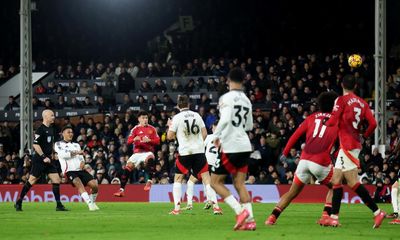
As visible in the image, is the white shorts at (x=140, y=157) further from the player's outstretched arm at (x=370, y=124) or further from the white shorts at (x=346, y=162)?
the player's outstretched arm at (x=370, y=124)

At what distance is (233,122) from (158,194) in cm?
1625

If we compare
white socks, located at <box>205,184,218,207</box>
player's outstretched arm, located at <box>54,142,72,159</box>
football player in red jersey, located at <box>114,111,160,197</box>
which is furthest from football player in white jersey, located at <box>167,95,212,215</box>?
football player in red jersey, located at <box>114,111,160,197</box>

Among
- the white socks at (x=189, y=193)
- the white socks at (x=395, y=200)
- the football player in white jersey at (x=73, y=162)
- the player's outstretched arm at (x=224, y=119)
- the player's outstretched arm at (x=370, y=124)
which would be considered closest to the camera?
the player's outstretched arm at (x=224, y=119)

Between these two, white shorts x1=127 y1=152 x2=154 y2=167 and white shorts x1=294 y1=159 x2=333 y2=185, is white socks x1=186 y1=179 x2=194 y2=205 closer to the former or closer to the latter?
white shorts x1=127 y1=152 x2=154 y2=167

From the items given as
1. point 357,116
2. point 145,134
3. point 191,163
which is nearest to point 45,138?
point 145,134

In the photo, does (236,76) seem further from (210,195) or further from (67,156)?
(67,156)

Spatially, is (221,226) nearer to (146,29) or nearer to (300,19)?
(300,19)

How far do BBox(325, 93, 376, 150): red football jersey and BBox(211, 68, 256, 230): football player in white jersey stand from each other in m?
1.64

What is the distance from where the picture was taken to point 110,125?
35.3m

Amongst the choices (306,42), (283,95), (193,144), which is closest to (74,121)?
(283,95)

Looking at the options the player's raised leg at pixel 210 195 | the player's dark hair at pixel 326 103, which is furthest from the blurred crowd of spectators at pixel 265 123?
the player's dark hair at pixel 326 103

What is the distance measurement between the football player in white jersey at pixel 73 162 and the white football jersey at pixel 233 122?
801 centimetres

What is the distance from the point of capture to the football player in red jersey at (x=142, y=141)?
82.6ft

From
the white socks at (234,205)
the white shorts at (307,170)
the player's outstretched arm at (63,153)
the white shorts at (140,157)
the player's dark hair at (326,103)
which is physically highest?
the player's dark hair at (326,103)
